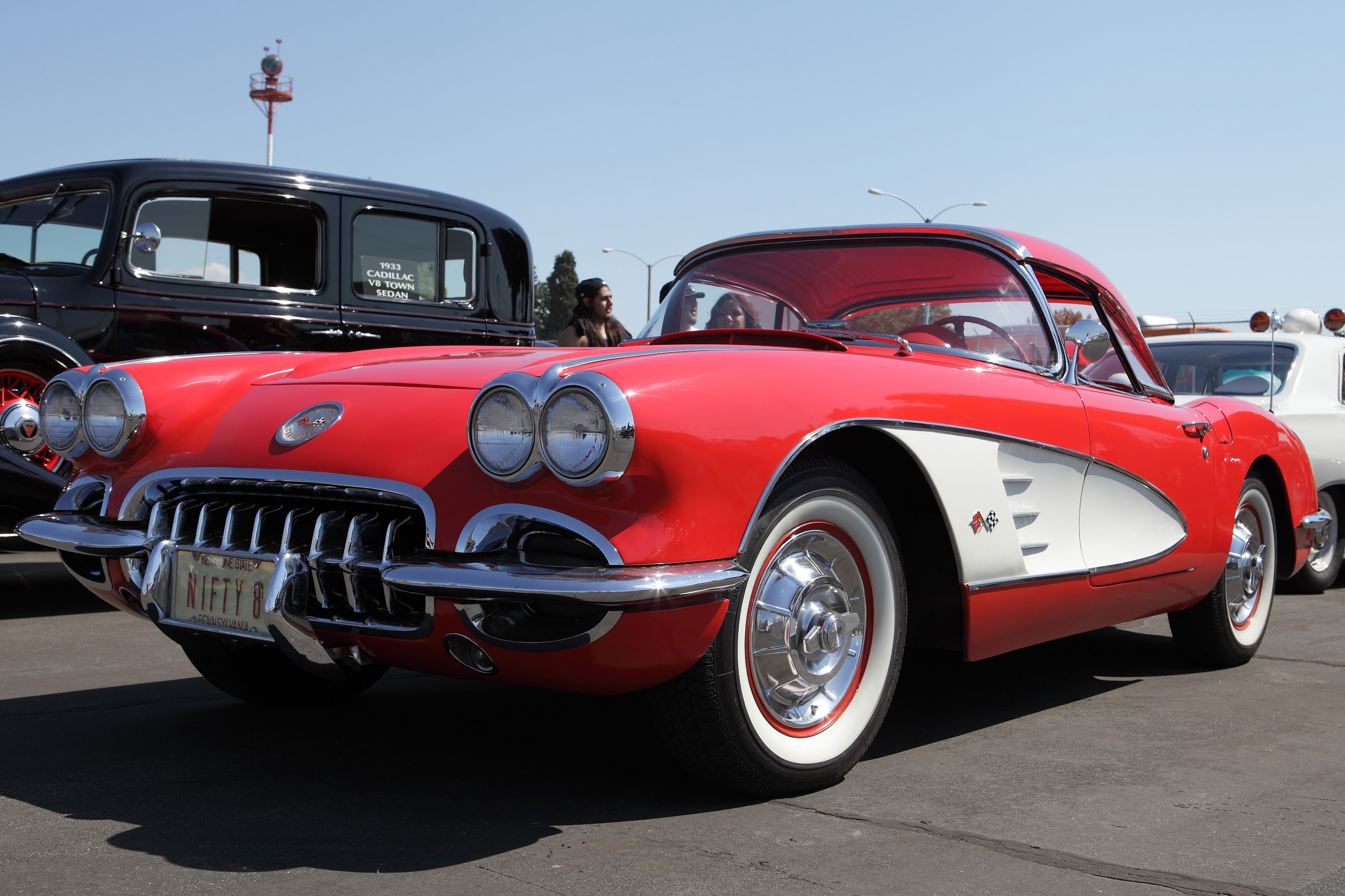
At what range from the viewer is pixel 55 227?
21.7 feet

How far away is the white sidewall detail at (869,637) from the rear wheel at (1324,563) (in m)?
4.64

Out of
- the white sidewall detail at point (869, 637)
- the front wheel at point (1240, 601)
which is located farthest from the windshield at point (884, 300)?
the front wheel at point (1240, 601)

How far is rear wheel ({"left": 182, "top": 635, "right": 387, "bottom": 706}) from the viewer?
3559 mm

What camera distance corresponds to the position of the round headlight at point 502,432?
2518 millimetres

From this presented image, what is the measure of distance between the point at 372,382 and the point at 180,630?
700 mm

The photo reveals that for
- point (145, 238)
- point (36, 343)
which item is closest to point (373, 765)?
point (36, 343)

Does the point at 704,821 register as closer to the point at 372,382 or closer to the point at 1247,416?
the point at 372,382

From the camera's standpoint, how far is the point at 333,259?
22.9 feet

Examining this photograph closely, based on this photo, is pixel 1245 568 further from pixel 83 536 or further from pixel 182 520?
pixel 83 536

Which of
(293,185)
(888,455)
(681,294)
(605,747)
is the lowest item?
(605,747)

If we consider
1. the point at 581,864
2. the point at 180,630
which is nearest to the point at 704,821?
the point at 581,864

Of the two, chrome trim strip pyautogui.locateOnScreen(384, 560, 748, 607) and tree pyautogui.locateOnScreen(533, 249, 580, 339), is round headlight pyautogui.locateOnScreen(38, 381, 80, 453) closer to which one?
chrome trim strip pyautogui.locateOnScreen(384, 560, 748, 607)

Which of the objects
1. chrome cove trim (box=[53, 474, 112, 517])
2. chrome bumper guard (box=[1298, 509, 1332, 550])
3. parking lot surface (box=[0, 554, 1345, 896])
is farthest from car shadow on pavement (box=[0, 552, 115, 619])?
chrome bumper guard (box=[1298, 509, 1332, 550])

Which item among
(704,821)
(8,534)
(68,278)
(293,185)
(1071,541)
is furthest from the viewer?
(293,185)
